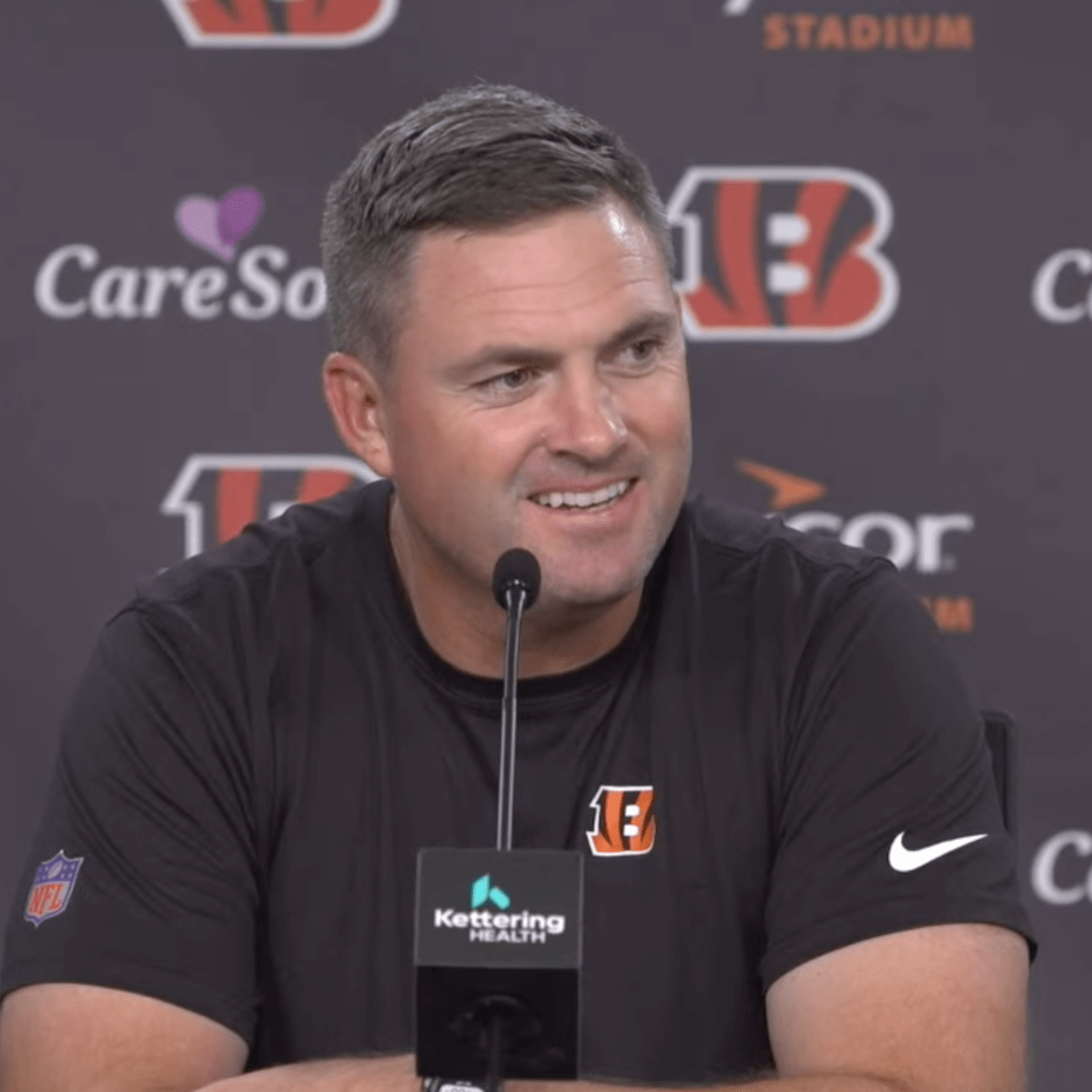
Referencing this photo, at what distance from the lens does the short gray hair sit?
6.97 feet

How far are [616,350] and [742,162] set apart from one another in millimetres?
1279

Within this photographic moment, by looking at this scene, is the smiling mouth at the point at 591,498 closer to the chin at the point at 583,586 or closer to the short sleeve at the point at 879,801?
the chin at the point at 583,586

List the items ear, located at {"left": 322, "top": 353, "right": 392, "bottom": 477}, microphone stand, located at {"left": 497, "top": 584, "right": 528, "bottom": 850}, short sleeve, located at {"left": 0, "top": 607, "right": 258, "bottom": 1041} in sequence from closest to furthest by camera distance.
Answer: microphone stand, located at {"left": 497, "top": 584, "right": 528, "bottom": 850} < short sleeve, located at {"left": 0, "top": 607, "right": 258, "bottom": 1041} < ear, located at {"left": 322, "top": 353, "right": 392, "bottom": 477}

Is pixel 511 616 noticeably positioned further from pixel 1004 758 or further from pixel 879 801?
pixel 1004 758

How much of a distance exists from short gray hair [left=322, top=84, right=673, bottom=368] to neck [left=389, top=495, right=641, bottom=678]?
9.2 inches

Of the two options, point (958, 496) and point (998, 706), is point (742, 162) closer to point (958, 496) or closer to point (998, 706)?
point (958, 496)

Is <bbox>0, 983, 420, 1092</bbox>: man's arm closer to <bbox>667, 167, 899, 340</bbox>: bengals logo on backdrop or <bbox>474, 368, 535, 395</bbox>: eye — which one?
<bbox>474, 368, 535, 395</bbox>: eye

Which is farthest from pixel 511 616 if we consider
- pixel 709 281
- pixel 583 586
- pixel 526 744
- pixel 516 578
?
pixel 709 281

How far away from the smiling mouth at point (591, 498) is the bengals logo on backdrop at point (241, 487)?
1.29m

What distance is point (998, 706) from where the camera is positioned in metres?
3.33

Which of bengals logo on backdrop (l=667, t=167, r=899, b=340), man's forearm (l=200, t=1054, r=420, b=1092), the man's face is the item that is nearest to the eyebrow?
the man's face

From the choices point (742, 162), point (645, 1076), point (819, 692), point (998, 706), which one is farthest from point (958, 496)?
point (645, 1076)

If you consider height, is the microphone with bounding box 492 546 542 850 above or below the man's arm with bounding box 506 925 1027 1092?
above

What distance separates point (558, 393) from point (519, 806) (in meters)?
0.40
